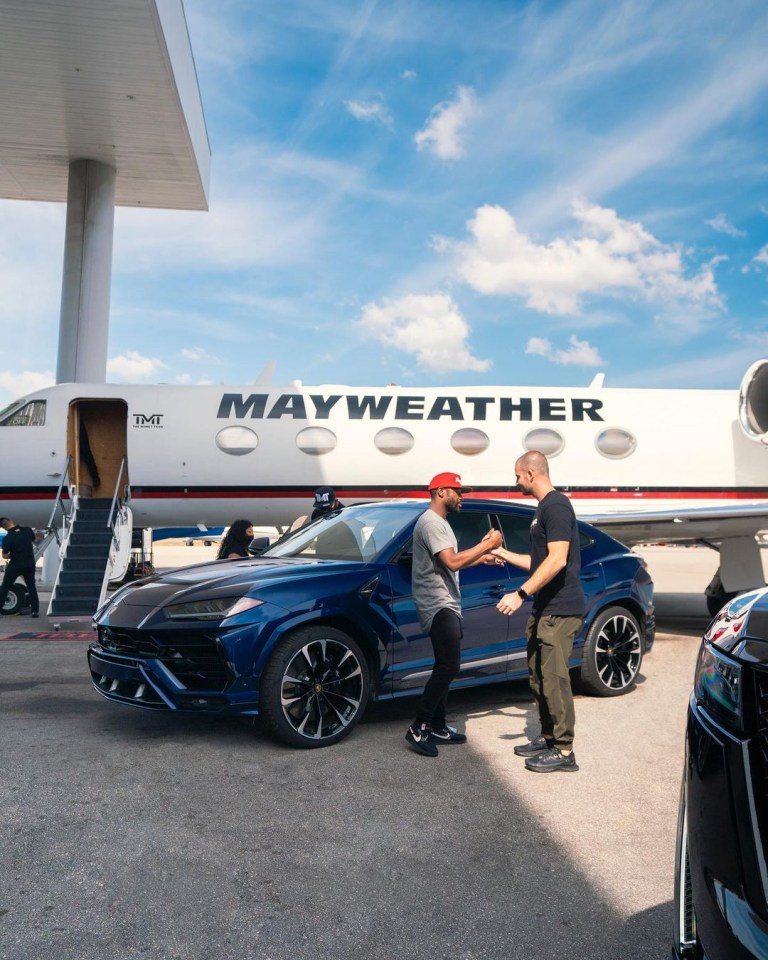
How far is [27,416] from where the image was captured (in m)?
12.2

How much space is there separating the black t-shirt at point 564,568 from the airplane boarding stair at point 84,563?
7.56 m

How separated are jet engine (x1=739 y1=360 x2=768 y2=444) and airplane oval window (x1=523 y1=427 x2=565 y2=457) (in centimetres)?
267

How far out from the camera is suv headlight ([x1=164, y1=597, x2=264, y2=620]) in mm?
4684

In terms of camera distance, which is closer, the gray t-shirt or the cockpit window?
the gray t-shirt

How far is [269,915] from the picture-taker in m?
2.82

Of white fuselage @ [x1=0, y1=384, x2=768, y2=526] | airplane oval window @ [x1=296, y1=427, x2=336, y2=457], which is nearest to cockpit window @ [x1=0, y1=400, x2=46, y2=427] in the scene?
white fuselage @ [x1=0, y1=384, x2=768, y2=526]

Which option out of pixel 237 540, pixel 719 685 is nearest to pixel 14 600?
pixel 237 540

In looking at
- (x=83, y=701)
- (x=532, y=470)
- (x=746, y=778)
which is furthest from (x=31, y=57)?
(x=746, y=778)

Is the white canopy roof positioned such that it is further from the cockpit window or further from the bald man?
the bald man

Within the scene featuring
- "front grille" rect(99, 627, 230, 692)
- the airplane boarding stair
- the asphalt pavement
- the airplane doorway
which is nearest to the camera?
the asphalt pavement

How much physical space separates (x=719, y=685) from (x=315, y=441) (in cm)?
1050

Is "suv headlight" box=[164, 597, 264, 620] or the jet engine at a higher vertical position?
the jet engine

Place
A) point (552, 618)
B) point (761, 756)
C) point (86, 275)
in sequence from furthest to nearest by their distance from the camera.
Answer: point (86, 275), point (552, 618), point (761, 756)

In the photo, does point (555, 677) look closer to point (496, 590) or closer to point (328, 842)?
point (496, 590)
